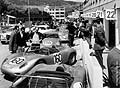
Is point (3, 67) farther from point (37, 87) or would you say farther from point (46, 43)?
point (46, 43)

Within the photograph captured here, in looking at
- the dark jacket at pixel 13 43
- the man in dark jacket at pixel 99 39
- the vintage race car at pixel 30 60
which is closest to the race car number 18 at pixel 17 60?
the vintage race car at pixel 30 60

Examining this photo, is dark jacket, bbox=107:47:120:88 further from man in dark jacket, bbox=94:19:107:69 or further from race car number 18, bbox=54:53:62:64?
race car number 18, bbox=54:53:62:64

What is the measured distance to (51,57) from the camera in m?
8.56

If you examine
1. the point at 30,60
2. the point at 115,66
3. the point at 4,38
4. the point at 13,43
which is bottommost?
the point at 30,60

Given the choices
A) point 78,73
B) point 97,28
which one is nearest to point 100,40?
point 97,28

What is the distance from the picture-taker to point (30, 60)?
7.87 meters

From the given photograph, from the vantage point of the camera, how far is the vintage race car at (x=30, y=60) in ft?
24.6

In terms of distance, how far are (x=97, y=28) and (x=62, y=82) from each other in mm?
3778

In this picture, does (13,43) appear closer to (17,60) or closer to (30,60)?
(17,60)

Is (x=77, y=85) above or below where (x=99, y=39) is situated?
below

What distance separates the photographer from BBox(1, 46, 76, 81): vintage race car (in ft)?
24.6

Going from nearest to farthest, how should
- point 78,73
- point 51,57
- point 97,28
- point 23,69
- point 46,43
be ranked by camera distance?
point 78,73 → point 23,69 → point 97,28 → point 51,57 → point 46,43

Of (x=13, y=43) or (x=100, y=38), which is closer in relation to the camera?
(x=100, y=38)

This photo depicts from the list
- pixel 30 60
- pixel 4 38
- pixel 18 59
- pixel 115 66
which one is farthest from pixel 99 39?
pixel 4 38
